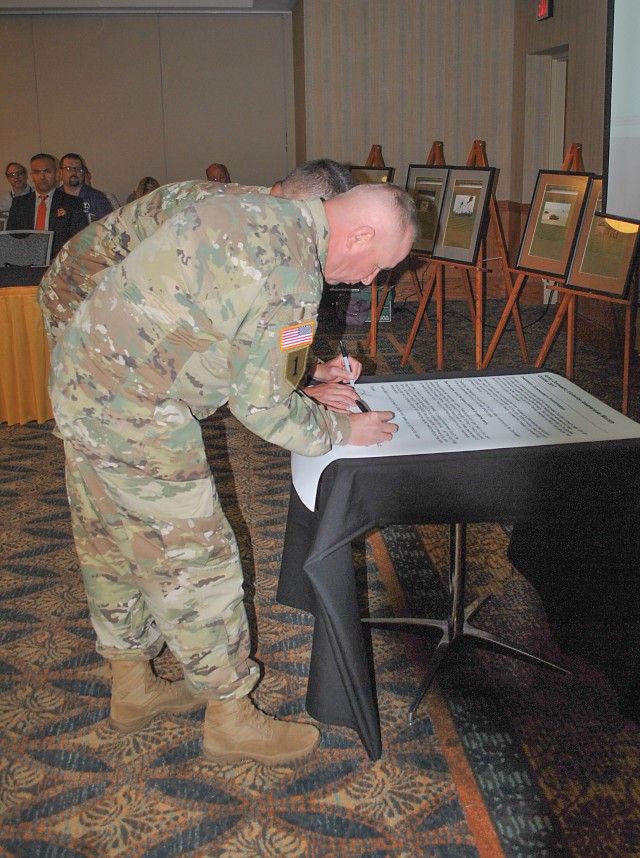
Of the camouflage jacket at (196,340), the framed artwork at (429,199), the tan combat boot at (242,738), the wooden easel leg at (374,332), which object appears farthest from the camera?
the wooden easel leg at (374,332)

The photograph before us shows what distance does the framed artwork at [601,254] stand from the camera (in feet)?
13.4

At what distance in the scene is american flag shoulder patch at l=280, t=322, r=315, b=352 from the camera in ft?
4.55

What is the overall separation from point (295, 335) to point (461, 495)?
1.45ft

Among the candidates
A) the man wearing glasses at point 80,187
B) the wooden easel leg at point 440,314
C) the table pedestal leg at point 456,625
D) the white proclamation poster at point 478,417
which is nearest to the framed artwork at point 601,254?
the wooden easel leg at point 440,314

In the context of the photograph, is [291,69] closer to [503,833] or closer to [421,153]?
[421,153]

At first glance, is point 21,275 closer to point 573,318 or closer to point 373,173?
point 573,318

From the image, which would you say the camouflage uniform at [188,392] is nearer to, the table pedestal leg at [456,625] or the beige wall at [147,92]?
the table pedestal leg at [456,625]

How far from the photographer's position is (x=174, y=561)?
5.27 ft

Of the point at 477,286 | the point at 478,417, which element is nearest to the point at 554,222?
the point at 477,286

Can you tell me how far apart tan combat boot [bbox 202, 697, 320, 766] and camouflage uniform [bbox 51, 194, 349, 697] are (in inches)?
2.4

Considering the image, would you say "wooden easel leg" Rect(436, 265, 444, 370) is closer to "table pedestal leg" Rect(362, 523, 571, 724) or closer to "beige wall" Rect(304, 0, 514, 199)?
"table pedestal leg" Rect(362, 523, 571, 724)

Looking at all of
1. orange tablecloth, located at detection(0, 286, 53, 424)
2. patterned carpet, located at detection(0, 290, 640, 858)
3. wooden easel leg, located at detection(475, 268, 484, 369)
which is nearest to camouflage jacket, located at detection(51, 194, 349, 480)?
patterned carpet, located at detection(0, 290, 640, 858)

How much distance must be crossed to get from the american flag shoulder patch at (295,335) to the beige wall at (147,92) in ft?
27.6

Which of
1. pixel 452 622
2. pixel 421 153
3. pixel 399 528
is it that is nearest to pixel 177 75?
pixel 421 153
